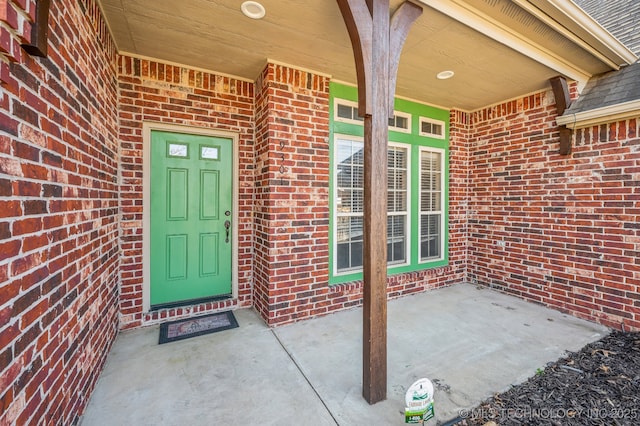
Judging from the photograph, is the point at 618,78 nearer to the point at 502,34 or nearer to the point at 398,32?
the point at 502,34

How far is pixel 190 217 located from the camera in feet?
10.4

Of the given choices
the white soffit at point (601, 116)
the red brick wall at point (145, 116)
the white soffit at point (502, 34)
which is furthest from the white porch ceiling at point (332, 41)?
the white soffit at point (601, 116)

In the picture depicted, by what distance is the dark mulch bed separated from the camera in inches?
68.7

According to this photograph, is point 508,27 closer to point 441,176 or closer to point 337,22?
point 337,22

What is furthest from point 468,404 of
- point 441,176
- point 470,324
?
point 441,176

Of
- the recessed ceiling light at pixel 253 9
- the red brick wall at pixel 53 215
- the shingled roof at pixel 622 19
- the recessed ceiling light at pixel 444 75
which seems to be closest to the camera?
the red brick wall at pixel 53 215

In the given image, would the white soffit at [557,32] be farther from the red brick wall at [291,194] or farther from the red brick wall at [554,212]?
the red brick wall at [291,194]

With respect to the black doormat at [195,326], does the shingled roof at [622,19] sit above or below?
above

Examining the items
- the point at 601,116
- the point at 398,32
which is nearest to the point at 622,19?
the point at 601,116

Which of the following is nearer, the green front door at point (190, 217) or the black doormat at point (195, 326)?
the black doormat at point (195, 326)

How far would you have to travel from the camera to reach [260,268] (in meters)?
3.22

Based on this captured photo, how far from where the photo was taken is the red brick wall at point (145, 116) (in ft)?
9.33

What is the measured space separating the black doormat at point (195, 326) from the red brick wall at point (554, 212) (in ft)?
13.0

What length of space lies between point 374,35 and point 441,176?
309 cm
